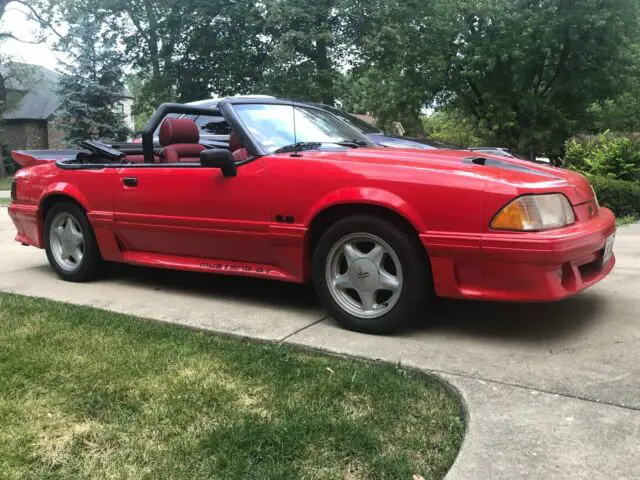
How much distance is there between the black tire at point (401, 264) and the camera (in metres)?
3.58

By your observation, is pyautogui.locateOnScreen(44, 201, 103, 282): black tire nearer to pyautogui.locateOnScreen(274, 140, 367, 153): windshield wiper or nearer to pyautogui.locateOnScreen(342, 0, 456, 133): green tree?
pyautogui.locateOnScreen(274, 140, 367, 153): windshield wiper

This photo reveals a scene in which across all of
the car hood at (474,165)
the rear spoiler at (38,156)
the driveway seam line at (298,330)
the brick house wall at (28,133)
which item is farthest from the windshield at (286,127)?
the brick house wall at (28,133)

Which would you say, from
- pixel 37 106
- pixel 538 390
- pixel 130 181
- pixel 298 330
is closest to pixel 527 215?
pixel 538 390

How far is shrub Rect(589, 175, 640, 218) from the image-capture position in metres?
9.50

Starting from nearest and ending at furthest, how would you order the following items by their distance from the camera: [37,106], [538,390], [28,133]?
1. [538,390]
2. [28,133]
3. [37,106]

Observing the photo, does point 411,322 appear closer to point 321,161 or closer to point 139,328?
point 321,161

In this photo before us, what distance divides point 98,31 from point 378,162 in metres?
24.1

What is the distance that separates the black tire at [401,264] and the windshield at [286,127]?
83 centimetres

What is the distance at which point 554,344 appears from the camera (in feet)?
11.5

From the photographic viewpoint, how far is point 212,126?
719cm

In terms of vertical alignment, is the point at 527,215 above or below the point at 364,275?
above

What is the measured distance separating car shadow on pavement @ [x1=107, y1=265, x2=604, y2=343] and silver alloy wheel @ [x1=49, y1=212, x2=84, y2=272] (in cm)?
51

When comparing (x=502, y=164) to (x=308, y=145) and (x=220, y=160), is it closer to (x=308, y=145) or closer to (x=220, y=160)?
(x=308, y=145)

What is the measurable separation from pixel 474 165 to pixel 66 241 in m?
3.59
